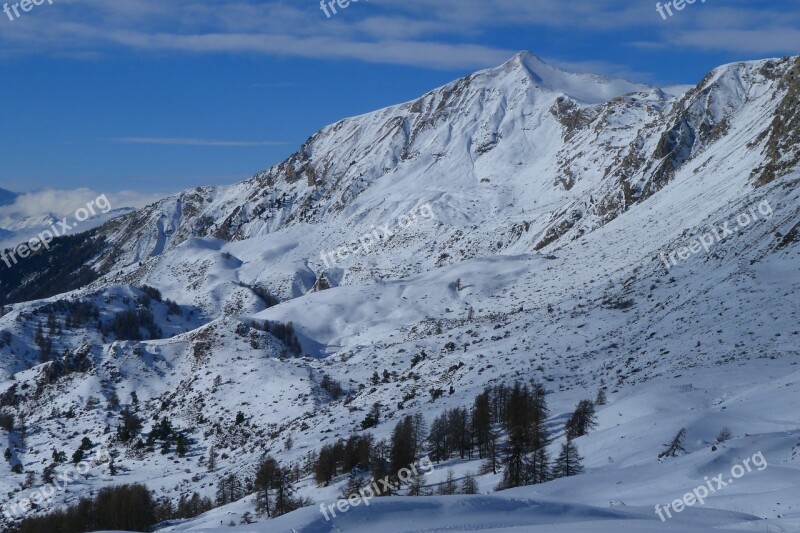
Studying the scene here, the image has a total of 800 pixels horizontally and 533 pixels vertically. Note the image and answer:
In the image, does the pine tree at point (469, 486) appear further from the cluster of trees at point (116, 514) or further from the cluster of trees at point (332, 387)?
the cluster of trees at point (332, 387)

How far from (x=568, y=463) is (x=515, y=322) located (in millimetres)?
39362

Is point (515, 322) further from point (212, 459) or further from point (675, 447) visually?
point (675, 447)

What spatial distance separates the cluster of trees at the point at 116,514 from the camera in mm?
42469

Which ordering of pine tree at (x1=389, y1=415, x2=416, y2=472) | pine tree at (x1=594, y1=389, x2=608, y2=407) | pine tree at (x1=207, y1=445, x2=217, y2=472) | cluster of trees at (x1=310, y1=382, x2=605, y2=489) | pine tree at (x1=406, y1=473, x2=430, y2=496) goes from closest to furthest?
cluster of trees at (x1=310, y1=382, x2=605, y2=489)
pine tree at (x1=406, y1=473, x2=430, y2=496)
pine tree at (x1=389, y1=415, x2=416, y2=472)
pine tree at (x1=594, y1=389, x2=608, y2=407)
pine tree at (x1=207, y1=445, x2=217, y2=472)

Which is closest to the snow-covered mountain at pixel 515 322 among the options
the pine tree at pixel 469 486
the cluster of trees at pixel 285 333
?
the cluster of trees at pixel 285 333

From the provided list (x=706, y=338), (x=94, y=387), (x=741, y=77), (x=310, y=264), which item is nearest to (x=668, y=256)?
(x=706, y=338)

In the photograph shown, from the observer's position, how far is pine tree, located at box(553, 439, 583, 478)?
104ft

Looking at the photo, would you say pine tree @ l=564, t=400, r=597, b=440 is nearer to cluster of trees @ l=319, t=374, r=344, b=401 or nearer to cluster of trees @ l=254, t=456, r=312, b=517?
cluster of trees @ l=254, t=456, r=312, b=517

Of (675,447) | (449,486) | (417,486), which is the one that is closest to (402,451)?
(417,486)

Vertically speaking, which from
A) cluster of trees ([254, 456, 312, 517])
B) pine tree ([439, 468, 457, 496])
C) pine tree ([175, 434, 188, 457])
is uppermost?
pine tree ([175, 434, 188, 457])

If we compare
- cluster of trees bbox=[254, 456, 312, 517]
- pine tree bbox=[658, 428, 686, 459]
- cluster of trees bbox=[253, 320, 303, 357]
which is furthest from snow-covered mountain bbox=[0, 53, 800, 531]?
cluster of trees bbox=[254, 456, 312, 517]

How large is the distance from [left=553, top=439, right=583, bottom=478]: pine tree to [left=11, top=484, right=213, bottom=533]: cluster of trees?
75.8ft

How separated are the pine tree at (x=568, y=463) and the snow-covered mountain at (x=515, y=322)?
1.29 m

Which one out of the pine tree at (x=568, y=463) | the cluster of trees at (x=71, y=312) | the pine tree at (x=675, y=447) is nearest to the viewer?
the pine tree at (x=675, y=447)
